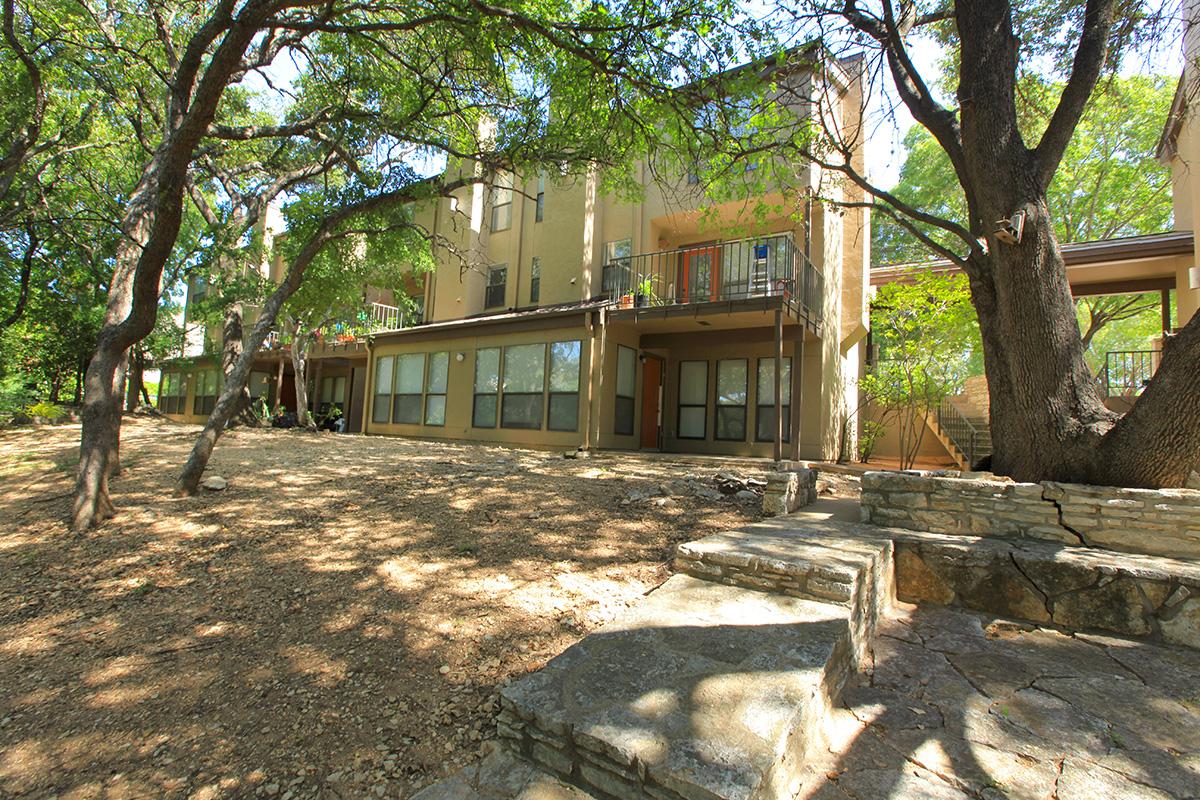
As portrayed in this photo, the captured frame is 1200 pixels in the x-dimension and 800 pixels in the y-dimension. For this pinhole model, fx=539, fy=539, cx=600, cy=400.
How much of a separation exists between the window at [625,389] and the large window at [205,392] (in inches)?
720

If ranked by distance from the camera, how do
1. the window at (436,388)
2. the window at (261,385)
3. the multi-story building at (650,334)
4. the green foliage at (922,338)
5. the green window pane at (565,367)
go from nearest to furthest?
the green foliage at (922,338) → the multi-story building at (650,334) → the green window pane at (565,367) → the window at (436,388) → the window at (261,385)

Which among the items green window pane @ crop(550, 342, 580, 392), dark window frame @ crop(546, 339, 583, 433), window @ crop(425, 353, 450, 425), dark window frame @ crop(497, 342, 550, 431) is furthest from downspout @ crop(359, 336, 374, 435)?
green window pane @ crop(550, 342, 580, 392)

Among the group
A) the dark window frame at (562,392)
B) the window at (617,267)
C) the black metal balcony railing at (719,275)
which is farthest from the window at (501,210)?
the dark window frame at (562,392)

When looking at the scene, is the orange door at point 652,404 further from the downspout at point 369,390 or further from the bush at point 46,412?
the bush at point 46,412

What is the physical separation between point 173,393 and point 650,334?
23.0m

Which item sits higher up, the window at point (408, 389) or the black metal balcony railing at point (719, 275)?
the black metal balcony railing at point (719, 275)

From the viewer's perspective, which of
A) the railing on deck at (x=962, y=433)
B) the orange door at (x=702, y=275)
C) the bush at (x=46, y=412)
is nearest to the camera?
the orange door at (x=702, y=275)

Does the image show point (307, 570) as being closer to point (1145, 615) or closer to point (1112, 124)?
point (1145, 615)

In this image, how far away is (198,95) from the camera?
4270 mm

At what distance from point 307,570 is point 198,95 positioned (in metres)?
3.81

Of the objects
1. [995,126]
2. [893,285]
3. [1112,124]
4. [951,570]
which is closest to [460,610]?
[951,570]

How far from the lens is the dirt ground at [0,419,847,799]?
2.11 m

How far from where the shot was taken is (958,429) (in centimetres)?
1390

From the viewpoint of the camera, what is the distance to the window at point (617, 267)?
12.2m
